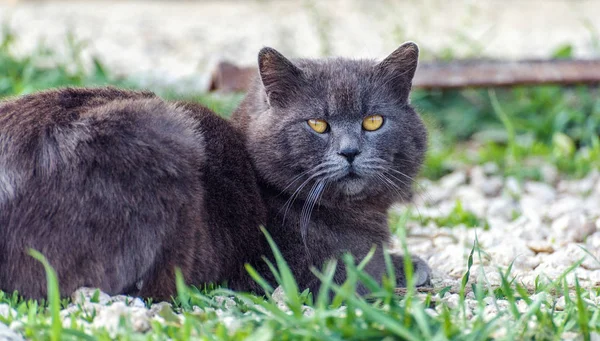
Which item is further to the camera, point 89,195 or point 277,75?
point 277,75

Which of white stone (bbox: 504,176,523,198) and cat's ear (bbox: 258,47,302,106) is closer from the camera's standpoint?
cat's ear (bbox: 258,47,302,106)

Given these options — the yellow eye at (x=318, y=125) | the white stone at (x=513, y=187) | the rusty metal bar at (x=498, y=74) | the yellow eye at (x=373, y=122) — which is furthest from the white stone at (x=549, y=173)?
the yellow eye at (x=318, y=125)

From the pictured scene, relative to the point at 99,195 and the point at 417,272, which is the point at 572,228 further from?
the point at 99,195

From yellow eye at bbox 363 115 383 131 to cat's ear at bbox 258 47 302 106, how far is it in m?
0.31

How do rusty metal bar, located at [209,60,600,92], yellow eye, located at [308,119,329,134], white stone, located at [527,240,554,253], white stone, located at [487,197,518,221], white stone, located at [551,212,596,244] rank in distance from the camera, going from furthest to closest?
rusty metal bar, located at [209,60,600,92] → white stone, located at [487,197,518,221] → white stone, located at [551,212,596,244] → white stone, located at [527,240,554,253] → yellow eye, located at [308,119,329,134]

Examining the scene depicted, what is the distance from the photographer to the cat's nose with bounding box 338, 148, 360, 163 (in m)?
2.94

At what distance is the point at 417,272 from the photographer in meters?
3.17

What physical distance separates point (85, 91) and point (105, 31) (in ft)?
19.8

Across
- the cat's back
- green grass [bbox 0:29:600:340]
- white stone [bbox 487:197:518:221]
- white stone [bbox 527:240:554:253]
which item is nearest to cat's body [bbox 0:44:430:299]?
the cat's back

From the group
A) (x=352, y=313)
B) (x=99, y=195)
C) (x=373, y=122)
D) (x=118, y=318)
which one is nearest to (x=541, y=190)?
(x=373, y=122)

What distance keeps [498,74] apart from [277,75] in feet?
9.50

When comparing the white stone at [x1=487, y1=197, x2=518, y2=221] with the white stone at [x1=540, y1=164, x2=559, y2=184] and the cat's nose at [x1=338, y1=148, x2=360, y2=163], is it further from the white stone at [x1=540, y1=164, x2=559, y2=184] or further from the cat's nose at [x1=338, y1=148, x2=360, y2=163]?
the cat's nose at [x1=338, y1=148, x2=360, y2=163]

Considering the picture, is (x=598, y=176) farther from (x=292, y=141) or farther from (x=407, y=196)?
(x=292, y=141)

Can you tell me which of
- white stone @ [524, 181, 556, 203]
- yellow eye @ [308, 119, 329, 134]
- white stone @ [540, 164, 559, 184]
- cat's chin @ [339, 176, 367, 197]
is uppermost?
yellow eye @ [308, 119, 329, 134]
